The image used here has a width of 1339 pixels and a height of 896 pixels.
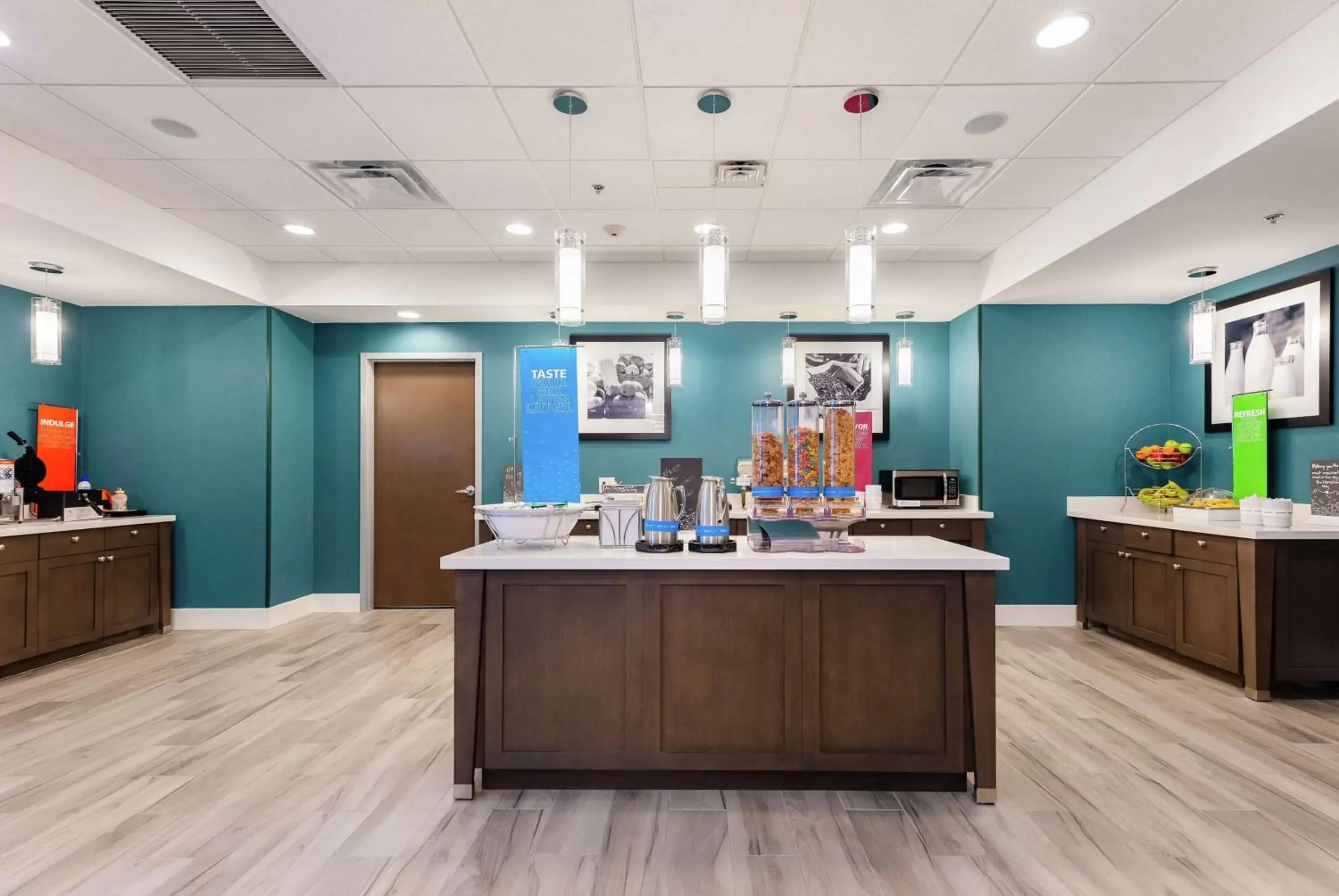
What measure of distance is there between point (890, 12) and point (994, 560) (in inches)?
79.2

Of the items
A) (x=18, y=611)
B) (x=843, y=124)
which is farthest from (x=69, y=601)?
(x=843, y=124)

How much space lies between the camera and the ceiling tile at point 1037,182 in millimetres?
3678

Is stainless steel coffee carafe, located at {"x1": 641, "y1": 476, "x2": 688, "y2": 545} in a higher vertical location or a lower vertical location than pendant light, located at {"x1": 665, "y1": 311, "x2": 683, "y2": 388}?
lower

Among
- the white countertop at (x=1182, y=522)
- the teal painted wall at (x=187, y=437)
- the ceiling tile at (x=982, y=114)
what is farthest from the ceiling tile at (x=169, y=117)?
the white countertop at (x=1182, y=522)

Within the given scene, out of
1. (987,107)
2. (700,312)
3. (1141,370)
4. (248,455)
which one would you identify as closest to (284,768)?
(700,312)

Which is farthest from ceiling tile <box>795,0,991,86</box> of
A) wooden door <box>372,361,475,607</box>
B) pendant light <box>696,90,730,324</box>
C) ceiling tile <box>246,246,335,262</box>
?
wooden door <box>372,361,475,607</box>

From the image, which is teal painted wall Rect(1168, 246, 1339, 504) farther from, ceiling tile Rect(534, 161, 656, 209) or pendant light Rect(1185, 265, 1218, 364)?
ceiling tile Rect(534, 161, 656, 209)

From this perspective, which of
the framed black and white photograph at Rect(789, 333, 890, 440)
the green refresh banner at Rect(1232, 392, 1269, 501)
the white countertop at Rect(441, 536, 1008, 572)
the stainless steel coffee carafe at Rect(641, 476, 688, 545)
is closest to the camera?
the white countertop at Rect(441, 536, 1008, 572)

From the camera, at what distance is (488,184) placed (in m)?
3.97

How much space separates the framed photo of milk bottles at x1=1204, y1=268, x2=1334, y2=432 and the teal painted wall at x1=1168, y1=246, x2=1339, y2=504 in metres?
0.05

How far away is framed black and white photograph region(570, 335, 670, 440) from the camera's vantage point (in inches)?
239

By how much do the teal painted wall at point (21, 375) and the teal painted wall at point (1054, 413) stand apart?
22.0 feet

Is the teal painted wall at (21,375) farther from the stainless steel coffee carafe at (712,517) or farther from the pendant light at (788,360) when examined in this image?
the pendant light at (788,360)

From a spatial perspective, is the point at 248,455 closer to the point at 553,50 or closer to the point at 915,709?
the point at 553,50
